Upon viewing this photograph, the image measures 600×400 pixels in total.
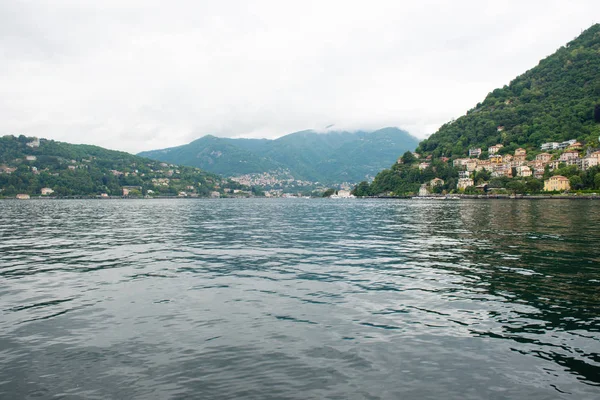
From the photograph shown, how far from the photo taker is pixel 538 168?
531 ft

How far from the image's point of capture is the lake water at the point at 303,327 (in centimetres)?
775

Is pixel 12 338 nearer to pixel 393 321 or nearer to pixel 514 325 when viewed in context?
pixel 393 321

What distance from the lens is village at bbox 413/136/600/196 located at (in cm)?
13988

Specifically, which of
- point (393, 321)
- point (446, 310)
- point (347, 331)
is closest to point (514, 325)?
point (446, 310)

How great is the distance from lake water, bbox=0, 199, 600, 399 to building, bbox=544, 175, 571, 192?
135 meters

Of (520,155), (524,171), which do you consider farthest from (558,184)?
(520,155)

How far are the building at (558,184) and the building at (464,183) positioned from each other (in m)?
46.3

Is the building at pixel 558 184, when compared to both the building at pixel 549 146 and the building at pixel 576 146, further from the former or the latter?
the building at pixel 549 146

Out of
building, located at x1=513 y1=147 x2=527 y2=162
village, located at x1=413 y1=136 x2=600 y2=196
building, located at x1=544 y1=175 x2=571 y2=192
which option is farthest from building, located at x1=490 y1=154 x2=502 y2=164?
building, located at x1=544 y1=175 x2=571 y2=192

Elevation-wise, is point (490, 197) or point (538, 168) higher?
point (538, 168)

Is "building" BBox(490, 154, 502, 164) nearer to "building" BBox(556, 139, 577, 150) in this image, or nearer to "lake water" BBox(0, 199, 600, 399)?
"building" BBox(556, 139, 577, 150)

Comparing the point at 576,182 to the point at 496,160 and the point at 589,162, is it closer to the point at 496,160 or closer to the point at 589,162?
the point at 589,162

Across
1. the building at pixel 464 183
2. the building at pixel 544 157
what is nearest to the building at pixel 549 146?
the building at pixel 544 157

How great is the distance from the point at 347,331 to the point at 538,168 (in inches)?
7194
